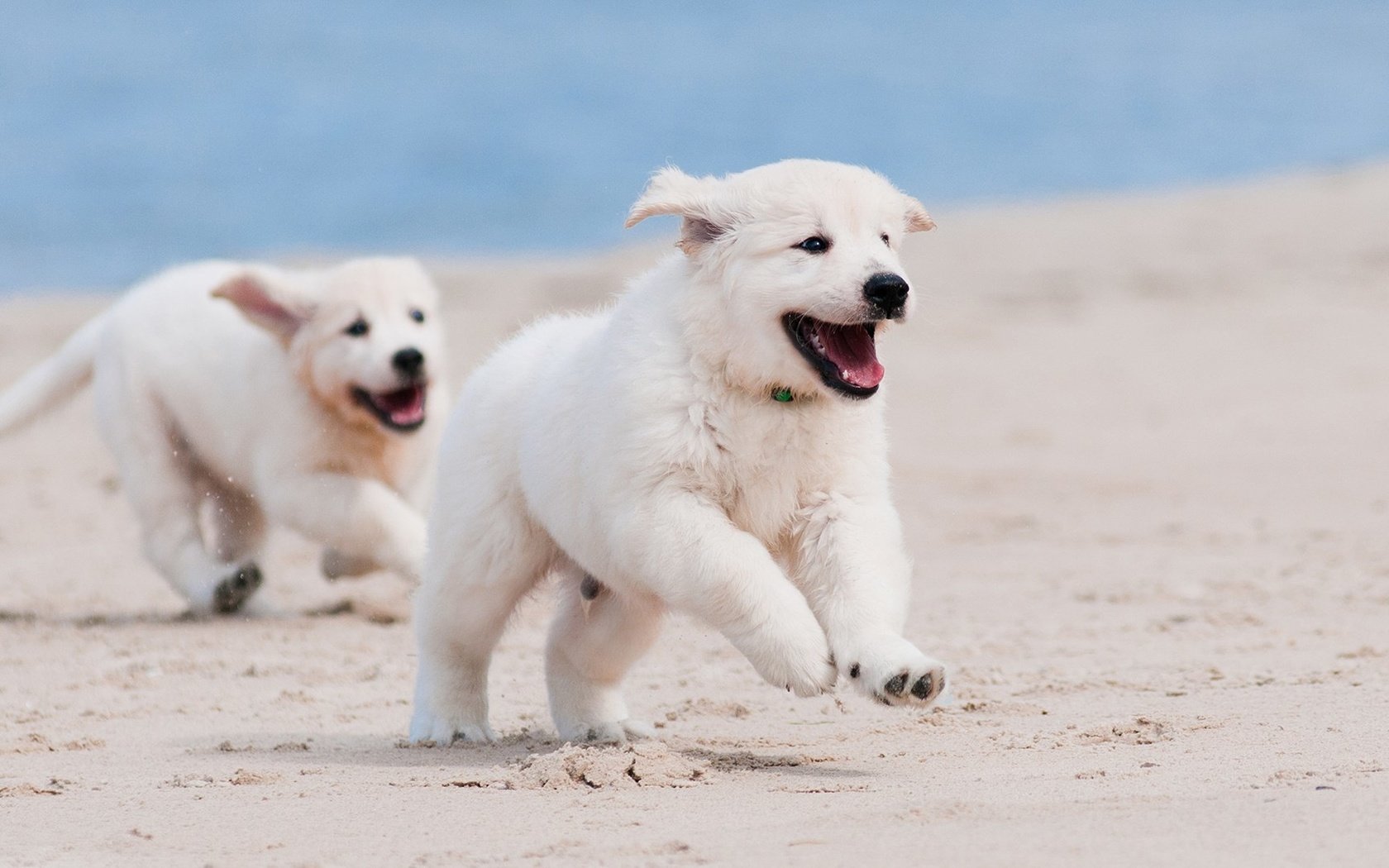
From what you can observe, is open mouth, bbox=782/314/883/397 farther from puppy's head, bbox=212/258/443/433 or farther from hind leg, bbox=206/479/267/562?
hind leg, bbox=206/479/267/562

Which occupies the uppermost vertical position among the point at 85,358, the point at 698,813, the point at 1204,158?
the point at 1204,158

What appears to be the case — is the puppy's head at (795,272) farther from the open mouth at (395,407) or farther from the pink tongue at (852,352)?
the open mouth at (395,407)

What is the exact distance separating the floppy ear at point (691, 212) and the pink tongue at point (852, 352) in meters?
0.38

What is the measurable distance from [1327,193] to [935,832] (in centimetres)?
1757

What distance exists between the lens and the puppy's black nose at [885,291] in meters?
4.40

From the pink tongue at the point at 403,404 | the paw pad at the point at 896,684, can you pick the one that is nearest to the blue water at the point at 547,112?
the pink tongue at the point at 403,404

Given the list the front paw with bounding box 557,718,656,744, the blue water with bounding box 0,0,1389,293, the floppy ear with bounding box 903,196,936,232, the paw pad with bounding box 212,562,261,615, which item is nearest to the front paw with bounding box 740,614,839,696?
the front paw with bounding box 557,718,656,744

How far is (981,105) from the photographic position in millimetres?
37562

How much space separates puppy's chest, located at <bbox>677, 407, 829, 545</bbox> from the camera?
441 centimetres

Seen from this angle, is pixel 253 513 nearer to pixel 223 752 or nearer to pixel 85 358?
pixel 85 358

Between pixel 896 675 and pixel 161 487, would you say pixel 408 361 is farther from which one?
pixel 896 675

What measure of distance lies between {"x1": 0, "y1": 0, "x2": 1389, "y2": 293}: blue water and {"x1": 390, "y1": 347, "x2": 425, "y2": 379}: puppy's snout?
16.8 m

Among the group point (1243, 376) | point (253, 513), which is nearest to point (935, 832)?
point (253, 513)

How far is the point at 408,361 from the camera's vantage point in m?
7.38
